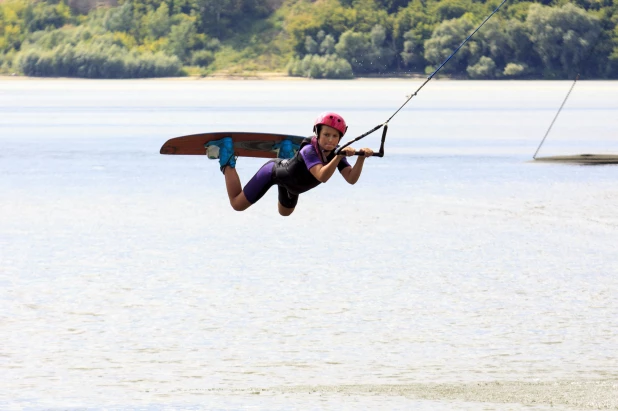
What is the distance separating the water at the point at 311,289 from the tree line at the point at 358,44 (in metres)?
116

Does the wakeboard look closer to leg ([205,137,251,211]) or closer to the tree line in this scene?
leg ([205,137,251,211])

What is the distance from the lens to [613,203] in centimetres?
3212

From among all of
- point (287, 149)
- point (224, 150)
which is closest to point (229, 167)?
point (224, 150)

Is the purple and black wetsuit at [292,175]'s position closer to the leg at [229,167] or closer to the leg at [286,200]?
the leg at [286,200]

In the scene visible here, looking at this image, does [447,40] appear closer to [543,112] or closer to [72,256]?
[543,112]

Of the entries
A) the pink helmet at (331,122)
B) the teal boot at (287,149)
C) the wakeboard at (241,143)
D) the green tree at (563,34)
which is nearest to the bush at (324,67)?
the green tree at (563,34)

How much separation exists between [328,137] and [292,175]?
0.79 meters

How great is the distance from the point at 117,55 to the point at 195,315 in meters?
172

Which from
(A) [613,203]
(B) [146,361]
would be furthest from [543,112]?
(B) [146,361]

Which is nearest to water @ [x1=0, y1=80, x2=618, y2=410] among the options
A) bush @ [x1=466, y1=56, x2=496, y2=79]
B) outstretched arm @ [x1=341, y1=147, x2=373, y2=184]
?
outstretched arm @ [x1=341, y1=147, x2=373, y2=184]

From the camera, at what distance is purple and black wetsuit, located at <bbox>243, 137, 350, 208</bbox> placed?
12938 millimetres

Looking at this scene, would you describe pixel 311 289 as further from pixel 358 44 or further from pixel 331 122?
pixel 358 44

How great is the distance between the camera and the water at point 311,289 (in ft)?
47.3

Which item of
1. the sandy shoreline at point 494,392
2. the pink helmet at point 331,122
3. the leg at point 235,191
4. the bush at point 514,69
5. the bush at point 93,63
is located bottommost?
the bush at point 93,63
